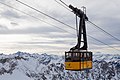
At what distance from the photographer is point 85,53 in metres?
36.2

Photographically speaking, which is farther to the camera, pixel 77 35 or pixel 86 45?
pixel 86 45

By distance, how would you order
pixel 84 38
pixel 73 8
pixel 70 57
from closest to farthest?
pixel 73 8 → pixel 70 57 → pixel 84 38

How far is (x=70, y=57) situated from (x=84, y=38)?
3.82 meters

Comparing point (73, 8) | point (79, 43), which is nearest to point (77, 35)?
point (79, 43)

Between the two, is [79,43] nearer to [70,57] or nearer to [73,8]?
[70,57]

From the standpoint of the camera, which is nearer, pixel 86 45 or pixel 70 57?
pixel 70 57

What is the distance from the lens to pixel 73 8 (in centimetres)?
3306

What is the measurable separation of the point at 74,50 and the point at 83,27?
12.1ft

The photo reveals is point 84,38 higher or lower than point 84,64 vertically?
higher

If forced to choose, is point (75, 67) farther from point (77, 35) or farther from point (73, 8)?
point (73, 8)

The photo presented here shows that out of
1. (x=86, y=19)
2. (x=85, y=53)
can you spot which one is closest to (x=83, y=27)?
(x=86, y=19)

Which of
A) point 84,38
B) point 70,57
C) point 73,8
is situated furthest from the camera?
point 84,38

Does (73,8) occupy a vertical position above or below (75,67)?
above

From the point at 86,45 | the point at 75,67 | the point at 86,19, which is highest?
the point at 86,19
